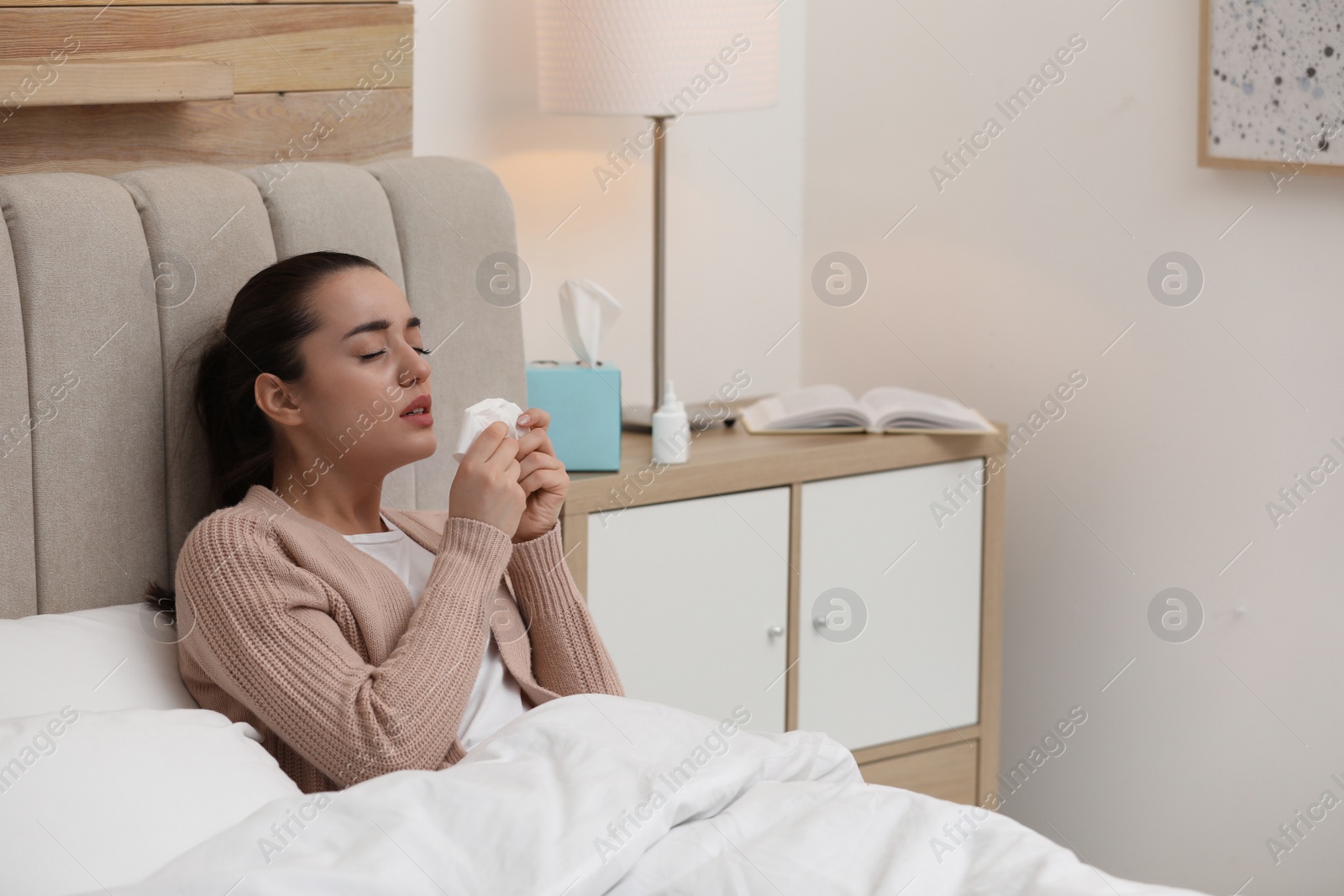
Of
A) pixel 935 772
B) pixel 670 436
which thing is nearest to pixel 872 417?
pixel 670 436

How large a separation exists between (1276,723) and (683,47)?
136cm

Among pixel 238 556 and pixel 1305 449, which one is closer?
pixel 238 556

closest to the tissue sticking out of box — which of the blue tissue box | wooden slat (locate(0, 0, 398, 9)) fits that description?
the blue tissue box

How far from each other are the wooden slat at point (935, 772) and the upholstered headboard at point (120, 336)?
0.95 m

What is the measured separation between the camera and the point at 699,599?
2033 mm

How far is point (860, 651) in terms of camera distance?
2156 mm

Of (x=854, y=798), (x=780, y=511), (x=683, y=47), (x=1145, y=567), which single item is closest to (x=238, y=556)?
(x=854, y=798)

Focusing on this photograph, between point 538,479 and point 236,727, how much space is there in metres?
0.42

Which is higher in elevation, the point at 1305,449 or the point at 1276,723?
the point at 1305,449

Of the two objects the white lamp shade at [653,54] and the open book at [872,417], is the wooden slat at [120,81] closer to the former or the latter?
the white lamp shade at [653,54]

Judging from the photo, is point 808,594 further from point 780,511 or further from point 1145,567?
point 1145,567

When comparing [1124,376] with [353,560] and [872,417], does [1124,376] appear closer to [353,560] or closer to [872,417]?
[872,417]

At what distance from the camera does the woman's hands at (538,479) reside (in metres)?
1.51

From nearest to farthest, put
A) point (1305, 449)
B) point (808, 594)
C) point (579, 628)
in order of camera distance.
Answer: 1. point (579, 628)
2. point (1305, 449)
3. point (808, 594)
